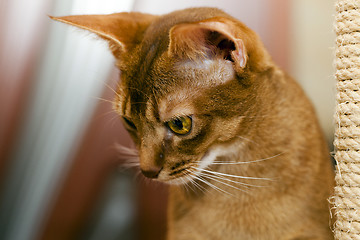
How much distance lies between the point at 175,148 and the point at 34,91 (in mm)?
1052

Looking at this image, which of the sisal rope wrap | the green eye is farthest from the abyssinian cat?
the sisal rope wrap

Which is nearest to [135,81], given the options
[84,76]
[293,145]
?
[293,145]

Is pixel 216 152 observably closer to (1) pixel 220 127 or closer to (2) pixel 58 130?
(1) pixel 220 127

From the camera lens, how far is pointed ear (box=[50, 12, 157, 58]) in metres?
1.01

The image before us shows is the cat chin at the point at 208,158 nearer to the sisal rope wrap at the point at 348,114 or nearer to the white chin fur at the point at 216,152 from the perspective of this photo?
the white chin fur at the point at 216,152

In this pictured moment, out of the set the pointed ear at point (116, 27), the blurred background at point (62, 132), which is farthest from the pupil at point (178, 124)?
the blurred background at point (62, 132)

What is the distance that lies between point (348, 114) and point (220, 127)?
297 mm

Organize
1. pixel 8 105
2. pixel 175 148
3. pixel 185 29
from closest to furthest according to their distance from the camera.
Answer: pixel 185 29
pixel 175 148
pixel 8 105

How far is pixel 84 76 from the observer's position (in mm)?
1834

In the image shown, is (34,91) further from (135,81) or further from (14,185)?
(135,81)

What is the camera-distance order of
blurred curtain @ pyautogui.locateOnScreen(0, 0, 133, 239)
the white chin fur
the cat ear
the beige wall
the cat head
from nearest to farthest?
the cat ear, the cat head, the white chin fur, blurred curtain @ pyautogui.locateOnScreen(0, 0, 133, 239), the beige wall

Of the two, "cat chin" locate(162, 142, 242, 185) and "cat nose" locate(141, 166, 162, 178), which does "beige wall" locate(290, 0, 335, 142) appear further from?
"cat nose" locate(141, 166, 162, 178)

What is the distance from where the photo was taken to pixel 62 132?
1.80m

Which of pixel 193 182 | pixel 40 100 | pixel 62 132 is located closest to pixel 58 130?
pixel 62 132
